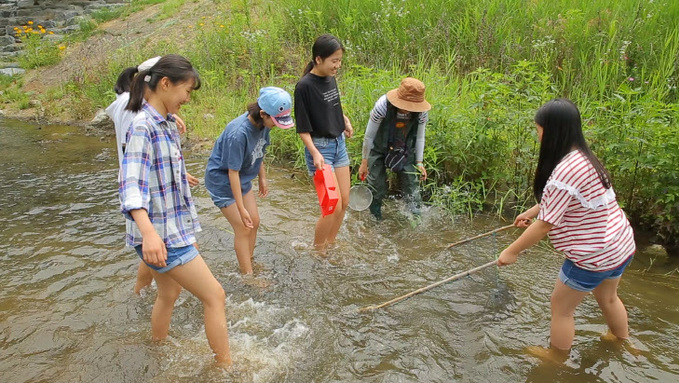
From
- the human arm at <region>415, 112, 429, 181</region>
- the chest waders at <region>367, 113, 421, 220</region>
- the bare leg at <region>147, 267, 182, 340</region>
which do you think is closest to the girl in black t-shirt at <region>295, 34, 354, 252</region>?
the chest waders at <region>367, 113, 421, 220</region>

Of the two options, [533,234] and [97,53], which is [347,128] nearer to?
[533,234]

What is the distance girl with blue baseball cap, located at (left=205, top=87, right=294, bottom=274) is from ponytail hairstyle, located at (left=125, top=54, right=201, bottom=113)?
0.88m

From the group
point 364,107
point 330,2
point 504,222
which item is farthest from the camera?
point 330,2

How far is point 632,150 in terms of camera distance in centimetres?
404

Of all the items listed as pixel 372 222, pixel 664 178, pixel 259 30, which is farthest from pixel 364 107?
pixel 259 30

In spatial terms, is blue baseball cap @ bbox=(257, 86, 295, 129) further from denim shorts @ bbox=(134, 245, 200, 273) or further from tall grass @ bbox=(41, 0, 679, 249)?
tall grass @ bbox=(41, 0, 679, 249)

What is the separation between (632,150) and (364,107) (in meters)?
2.63

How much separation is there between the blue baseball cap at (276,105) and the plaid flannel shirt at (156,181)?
0.77 metres

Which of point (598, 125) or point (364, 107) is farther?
point (364, 107)

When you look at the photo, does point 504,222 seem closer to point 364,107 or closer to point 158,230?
point 364,107

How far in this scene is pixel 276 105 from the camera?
3186mm

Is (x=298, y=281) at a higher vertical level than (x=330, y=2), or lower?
lower

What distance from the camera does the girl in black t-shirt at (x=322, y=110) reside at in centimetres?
359

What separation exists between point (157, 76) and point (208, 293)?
1.08m
